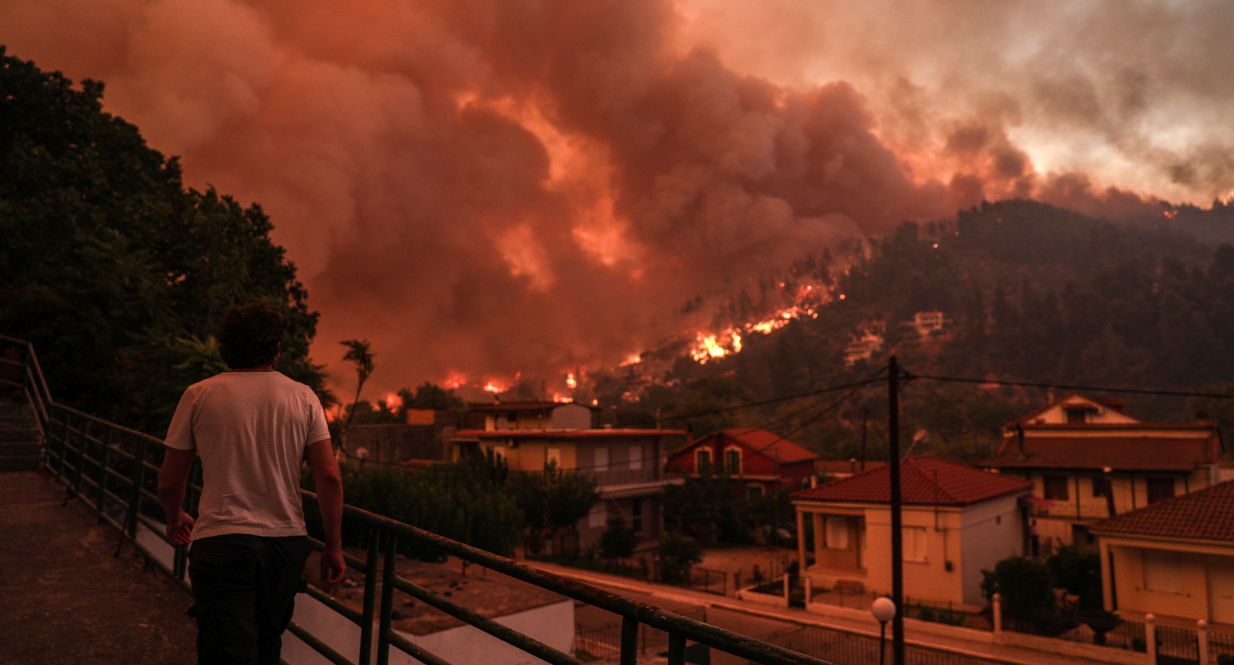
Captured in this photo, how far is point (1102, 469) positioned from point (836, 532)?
13769mm

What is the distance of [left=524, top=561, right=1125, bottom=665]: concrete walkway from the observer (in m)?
17.3

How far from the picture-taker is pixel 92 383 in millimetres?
14977

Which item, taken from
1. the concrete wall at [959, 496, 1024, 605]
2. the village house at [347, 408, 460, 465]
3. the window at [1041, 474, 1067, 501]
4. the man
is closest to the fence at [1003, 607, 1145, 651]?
the concrete wall at [959, 496, 1024, 605]

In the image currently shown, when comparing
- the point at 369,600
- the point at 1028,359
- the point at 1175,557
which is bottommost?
the point at 1175,557

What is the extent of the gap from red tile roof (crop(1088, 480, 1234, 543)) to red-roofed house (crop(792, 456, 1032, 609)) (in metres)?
3.73

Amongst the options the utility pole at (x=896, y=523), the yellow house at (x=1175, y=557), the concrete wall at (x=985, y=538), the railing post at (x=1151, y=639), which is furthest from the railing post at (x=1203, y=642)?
the concrete wall at (x=985, y=538)

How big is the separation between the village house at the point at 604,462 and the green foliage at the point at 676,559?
719 centimetres

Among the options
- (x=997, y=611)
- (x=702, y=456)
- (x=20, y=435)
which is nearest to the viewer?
(x=20, y=435)

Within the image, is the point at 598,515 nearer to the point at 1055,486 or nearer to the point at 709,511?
the point at 709,511

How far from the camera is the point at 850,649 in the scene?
18297 millimetres

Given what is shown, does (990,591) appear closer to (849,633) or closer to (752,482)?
(849,633)

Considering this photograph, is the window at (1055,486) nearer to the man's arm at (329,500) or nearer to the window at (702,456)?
the window at (702,456)

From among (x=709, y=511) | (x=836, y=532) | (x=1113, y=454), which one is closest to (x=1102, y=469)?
(x=1113, y=454)

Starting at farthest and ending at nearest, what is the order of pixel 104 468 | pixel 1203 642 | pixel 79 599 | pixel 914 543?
pixel 914 543, pixel 1203 642, pixel 104 468, pixel 79 599
